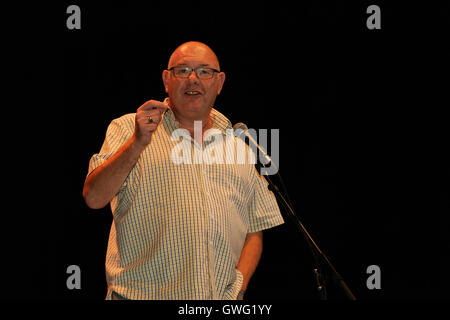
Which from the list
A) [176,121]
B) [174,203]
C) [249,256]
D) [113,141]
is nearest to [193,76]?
[176,121]

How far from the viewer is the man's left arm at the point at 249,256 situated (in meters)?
2.11

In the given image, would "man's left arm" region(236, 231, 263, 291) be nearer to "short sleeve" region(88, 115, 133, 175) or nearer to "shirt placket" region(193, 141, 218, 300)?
"shirt placket" region(193, 141, 218, 300)

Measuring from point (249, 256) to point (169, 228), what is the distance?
0.45 metres

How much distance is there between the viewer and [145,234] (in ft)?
6.25

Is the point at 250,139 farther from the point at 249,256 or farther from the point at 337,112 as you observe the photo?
the point at 337,112

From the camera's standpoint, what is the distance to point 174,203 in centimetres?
191

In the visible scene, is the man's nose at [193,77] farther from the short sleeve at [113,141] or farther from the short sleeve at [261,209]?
the short sleeve at [261,209]

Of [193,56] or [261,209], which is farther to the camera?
[261,209]

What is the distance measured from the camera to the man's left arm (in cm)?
211

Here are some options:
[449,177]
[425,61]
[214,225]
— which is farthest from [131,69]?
[449,177]

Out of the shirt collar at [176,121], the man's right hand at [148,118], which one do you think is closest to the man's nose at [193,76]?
the shirt collar at [176,121]

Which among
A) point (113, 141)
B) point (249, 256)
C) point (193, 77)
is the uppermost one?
point (193, 77)

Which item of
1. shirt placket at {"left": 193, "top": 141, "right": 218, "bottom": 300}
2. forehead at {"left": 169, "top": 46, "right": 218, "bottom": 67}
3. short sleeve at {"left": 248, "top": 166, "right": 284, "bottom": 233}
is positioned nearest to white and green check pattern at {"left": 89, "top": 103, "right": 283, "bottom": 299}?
shirt placket at {"left": 193, "top": 141, "right": 218, "bottom": 300}

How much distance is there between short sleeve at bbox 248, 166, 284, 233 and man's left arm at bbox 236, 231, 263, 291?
41mm
